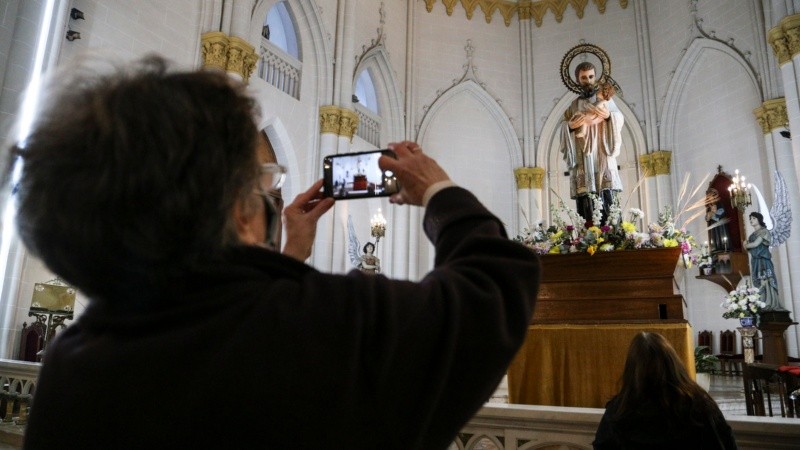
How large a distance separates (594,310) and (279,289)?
3847 millimetres

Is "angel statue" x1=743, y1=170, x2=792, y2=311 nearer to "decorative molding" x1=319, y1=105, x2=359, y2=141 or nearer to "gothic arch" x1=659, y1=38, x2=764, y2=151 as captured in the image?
"gothic arch" x1=659, y1=38, x2=764, y2=151

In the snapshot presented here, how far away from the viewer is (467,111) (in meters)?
15.0

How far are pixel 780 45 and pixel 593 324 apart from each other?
8.19m

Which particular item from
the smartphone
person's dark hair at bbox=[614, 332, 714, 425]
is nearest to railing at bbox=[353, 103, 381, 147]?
person's dark hair at bbox=[614, 332, 714, 425]

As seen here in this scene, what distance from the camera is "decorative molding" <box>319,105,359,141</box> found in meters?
11.5

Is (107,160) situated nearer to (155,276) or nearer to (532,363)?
(155,276)

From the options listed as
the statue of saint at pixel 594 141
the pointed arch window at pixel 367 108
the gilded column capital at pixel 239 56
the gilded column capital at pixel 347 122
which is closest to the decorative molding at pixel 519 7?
the pointed arch window at pixel 367 108

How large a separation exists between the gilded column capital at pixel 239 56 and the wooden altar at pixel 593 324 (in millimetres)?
6713

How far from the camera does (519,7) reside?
15.5m

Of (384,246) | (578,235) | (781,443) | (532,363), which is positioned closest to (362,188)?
(781,443)

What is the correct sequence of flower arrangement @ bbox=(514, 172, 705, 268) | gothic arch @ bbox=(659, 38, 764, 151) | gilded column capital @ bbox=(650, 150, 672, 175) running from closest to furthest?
flower arrangement @ bbox=(514, 172, 705, 268) → gothic arch @ bbox=(659, 38, 764, 151) → gilded column capital @ bbox=(650, 150, 672, 175)

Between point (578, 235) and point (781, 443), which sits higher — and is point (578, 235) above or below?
above

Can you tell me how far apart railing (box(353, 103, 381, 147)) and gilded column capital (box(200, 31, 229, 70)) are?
4404 millimetres

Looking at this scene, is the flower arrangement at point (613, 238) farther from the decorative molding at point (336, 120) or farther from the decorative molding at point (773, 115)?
the decorative molding at point (773, 115)
